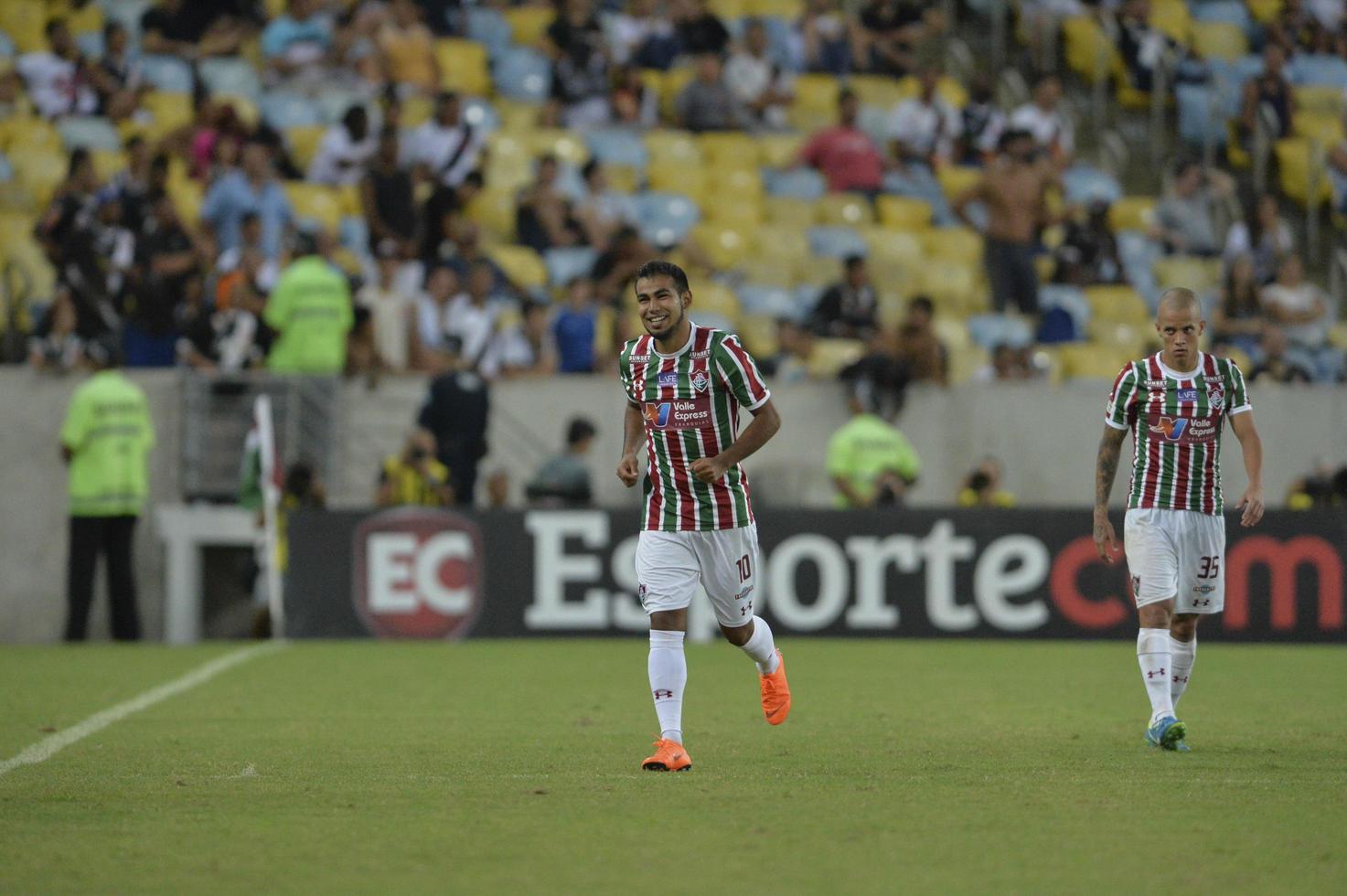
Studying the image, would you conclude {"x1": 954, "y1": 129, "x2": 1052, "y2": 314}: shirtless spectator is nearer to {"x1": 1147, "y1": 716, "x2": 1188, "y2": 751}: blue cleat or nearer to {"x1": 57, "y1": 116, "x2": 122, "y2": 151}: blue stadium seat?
{"x1": 57, "y1": 116, "x2": 122, "y2": 151}: blue stadium seat

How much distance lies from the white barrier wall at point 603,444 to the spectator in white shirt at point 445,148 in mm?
2559

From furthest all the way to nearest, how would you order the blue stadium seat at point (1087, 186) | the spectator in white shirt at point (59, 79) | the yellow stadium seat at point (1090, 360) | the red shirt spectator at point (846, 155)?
1. the blue stadium seat at point (1087, 186)
2. the red shirt spectator at point (846, 155)
3. the spectator in white shirt at point (59, 79)
4. the yellow stadium seat at point (1090, 360)

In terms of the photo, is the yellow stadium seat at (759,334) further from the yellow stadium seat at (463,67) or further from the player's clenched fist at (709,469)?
the player's clenched fist at (709,469)

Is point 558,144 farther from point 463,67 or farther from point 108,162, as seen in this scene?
point 108,162

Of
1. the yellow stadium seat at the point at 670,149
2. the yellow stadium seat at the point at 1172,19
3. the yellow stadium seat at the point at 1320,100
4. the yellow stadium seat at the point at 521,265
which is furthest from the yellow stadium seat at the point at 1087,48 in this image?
the yellow stadium seat at the point at 521,265

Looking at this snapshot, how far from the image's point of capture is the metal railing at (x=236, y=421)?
18.0m

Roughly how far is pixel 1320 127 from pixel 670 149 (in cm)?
752

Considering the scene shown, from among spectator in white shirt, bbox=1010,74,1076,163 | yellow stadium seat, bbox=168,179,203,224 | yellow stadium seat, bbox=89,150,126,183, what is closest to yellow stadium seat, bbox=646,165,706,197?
spectator in white shirt, bbox=1010,74,1076,163

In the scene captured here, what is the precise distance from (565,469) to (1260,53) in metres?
11.9

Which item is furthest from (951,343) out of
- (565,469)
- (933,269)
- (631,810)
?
(631,810)

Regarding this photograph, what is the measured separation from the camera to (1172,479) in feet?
30.1

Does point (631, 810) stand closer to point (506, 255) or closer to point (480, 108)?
point (506, 255)

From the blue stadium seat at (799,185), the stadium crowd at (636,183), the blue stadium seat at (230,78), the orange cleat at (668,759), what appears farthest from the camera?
the blue stadium seat at (799,185)

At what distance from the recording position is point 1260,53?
24641mm
